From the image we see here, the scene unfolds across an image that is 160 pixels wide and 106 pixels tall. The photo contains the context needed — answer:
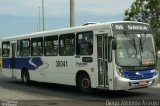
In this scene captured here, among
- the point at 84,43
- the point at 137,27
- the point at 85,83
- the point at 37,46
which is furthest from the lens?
the point at 37,46

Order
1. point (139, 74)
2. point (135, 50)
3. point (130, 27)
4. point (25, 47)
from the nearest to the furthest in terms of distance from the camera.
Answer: point (139, 74) → point (135, 50) → point (130, 27) → point (25, 47)

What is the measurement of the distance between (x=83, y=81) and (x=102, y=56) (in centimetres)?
185

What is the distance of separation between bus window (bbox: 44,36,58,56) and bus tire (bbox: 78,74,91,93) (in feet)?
7.78

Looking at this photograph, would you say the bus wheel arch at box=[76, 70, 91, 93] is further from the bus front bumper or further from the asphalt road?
the bus front bumper

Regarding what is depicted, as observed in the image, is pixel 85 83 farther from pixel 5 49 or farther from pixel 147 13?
pixel 147 13

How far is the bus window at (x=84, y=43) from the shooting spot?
17453 mm

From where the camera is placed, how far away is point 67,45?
19.1 m

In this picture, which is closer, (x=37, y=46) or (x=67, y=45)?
(x=67, y=45)

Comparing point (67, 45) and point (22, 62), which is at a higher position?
point (67, 45)

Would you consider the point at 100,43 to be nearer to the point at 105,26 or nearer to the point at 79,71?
the point at 105,26

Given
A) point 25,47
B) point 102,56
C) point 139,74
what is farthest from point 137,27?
point 25,47

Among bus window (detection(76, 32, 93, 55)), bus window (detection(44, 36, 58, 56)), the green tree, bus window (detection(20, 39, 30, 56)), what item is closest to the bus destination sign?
bus window (detection(76, 32, 93, 55))

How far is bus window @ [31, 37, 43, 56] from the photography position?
21703 millimetres

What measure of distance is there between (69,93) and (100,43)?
3.07m
